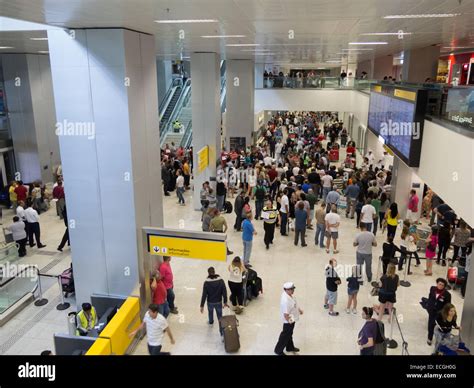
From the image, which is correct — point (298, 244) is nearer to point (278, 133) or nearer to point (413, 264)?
point (413, 264)

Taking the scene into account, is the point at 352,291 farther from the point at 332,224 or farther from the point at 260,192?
the point at 260,192

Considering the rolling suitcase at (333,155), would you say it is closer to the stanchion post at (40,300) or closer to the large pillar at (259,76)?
the large pillar at (259,76)

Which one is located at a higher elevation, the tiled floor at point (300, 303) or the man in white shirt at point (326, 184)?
the man in white shirt at point (326, 184)

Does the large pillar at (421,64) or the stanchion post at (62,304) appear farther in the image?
the large pillar at (421,64)

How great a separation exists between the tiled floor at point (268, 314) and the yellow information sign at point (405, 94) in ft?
13.4

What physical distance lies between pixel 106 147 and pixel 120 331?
3.19 metres

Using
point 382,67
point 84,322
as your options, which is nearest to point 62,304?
point 84,322

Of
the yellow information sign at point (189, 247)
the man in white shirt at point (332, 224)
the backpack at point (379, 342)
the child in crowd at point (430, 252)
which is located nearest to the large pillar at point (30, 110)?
the yellow information sign at point (189, 247)

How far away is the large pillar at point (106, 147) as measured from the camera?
23.8 feet

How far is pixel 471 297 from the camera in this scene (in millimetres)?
6715

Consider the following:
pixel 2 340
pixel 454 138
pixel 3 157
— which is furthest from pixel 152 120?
pixel 3 157

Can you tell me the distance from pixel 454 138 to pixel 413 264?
4.57 metres

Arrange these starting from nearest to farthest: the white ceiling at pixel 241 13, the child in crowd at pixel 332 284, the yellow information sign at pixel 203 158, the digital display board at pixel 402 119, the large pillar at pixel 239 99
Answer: the white ceiling at pixel 241 13, the child in crowd at pixel 332 284, the digital display board at pixel 402 119, the yellow information sign at pixel 203 158, the large pillar at pixel 239 99

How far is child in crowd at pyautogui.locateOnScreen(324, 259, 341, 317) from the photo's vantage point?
788 centimetres
